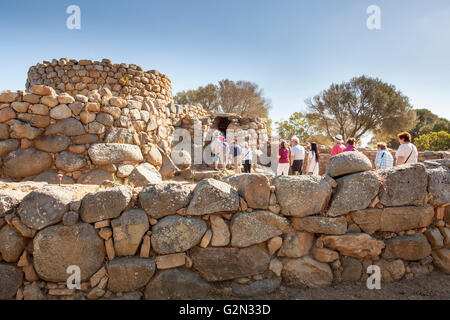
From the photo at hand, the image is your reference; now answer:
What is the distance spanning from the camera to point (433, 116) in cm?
3186

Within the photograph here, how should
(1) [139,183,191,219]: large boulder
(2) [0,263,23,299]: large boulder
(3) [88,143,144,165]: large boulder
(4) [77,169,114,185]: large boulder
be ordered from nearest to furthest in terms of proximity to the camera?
(2) [0,263,23,299]: large boulder
(1) [139,183,191,219]: large boulder
(4) [77,169,114,185]: large boulder
(3) [88,143,144,165]: large boulder

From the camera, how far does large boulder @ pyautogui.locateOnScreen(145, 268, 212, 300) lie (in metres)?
3.06

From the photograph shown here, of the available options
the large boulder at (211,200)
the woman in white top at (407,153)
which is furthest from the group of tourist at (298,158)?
the large boulder at (211,200)

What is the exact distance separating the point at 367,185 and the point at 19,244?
13.8ft

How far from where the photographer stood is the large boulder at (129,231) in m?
3.04

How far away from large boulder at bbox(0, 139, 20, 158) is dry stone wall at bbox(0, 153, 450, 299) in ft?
11.7

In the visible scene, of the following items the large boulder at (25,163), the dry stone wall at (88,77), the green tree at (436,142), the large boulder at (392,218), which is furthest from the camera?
the green tree at (436,142)

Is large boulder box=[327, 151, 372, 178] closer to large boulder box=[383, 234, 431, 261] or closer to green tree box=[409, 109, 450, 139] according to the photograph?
large boulder box=[383, 234, 431, 261]

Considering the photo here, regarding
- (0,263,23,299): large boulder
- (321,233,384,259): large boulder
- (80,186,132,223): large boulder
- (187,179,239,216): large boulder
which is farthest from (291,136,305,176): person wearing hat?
(0,263,23,299): large boulder

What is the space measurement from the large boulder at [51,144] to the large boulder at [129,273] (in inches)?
165

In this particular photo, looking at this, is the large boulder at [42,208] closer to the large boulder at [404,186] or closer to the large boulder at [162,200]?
the large boulder at [162,200]

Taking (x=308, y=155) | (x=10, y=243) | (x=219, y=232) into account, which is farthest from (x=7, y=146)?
(x=308, y=155)

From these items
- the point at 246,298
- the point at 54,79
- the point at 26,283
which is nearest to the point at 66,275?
the point at 26,283

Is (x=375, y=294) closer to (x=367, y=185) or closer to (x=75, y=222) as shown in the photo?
(x=367, y=185)
